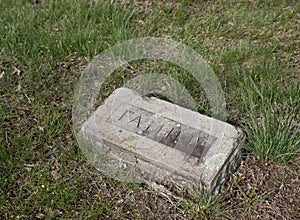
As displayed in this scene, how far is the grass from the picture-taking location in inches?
104

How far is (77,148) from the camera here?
9.68ft

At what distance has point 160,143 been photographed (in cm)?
268

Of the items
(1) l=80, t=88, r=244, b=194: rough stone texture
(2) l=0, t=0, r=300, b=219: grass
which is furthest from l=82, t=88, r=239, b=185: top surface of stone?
(2) l=0, t=0, r=300, b=219: grass

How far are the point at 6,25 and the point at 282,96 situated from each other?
90.2 inches

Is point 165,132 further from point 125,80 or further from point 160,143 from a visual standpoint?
point 125,80

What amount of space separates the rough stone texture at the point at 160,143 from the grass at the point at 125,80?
0.10m

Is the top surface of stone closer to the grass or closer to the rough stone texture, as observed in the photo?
the rough stone texture

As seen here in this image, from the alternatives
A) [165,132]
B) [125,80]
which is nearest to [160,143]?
[165,132]

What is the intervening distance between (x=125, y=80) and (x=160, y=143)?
843mm

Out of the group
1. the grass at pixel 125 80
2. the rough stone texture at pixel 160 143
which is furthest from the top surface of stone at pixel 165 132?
the grass at pixel 125 80

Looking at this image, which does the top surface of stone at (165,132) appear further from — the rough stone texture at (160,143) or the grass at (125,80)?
the grass at (125,80)

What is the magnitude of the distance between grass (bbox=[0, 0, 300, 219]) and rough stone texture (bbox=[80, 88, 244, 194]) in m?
0.10

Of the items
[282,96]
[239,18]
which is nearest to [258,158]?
[282,96]

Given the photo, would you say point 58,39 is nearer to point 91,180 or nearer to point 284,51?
point 91,180
